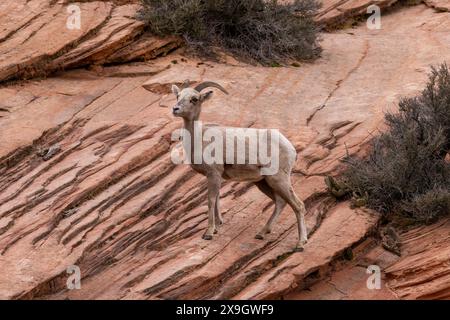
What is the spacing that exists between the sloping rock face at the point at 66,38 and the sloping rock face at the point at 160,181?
22cm

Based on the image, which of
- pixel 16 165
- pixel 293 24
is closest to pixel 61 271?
pixel 16 165

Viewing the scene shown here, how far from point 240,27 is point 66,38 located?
3.23 metres

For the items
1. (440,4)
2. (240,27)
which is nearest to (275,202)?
(240,27)

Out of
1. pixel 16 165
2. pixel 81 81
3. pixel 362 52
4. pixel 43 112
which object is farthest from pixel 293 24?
pixel 16 165

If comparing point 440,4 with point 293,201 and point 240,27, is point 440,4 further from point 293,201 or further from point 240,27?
point 293,201

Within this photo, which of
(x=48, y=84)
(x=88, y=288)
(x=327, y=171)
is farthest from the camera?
(x=48, y=84)

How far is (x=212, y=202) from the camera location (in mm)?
10398

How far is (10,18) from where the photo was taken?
14844mm

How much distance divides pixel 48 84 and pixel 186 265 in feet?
17.8

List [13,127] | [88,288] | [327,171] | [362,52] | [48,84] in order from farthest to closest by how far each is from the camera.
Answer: [362,52] → [48,84] → [13,127] → [327,171] → [88,288]

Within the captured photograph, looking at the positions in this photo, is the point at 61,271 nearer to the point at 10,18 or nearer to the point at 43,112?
the point at 43,112

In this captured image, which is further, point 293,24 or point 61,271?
point 293,24

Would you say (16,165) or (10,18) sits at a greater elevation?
(10,18)

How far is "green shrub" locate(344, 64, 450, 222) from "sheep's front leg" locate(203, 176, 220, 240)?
7.08ft
